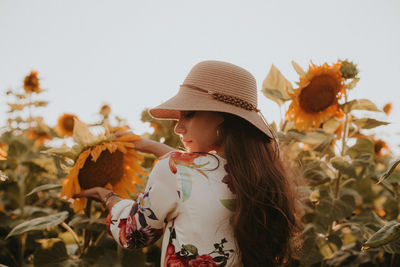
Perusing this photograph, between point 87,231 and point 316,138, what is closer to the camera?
point 87,231

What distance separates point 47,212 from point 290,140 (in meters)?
1.79

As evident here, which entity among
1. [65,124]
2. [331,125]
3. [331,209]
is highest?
[331,125]

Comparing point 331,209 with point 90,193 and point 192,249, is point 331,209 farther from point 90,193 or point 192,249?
point 90,193

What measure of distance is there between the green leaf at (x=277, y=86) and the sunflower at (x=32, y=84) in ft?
10.5

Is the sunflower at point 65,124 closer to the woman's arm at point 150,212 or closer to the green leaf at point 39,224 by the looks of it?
the green leaf at point 39,224

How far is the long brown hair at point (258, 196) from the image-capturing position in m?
1.28

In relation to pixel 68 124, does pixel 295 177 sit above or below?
above

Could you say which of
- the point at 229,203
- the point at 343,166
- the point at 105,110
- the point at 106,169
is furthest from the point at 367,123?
the point at 105,110

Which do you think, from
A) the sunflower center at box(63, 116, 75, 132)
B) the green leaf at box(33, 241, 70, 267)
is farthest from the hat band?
the sunflower center at box(63, 116, 75, 132)

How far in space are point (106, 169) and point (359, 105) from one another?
1654mm

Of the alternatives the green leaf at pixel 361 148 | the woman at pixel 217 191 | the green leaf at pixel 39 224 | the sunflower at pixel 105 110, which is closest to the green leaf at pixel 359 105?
the green leaf at pixel 361 148

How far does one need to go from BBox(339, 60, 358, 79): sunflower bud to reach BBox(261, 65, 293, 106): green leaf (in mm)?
363

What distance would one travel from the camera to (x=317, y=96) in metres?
2.42

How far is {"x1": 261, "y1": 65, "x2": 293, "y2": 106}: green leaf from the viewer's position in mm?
2439
